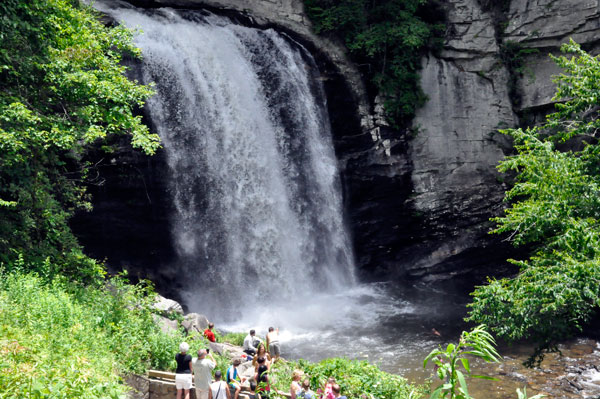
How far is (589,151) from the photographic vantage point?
462 inches

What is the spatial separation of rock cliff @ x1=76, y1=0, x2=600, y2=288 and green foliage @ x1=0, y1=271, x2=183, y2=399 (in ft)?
44.9

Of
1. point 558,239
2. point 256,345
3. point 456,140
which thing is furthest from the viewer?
point 456,140

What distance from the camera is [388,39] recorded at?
2211 cm

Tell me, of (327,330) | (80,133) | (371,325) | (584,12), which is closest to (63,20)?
(80,133)

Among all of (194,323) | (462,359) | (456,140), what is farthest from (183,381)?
(456,140)

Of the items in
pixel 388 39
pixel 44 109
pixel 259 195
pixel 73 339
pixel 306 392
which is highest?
pixel 388 39

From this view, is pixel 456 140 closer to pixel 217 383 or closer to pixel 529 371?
pixel 529 371

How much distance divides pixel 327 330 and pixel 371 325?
5.92 feet

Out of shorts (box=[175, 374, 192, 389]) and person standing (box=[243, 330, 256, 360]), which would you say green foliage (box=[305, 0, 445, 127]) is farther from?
shorts (box=[175, 374, 192, 389])

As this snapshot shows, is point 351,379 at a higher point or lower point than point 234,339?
higher

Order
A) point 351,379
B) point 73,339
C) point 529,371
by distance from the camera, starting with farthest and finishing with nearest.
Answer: point 529,371, point 351,379, point 73,339

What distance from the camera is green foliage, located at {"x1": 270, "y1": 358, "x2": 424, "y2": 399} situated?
9883 mm

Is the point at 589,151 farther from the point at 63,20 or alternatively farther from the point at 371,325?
the point at 63,20

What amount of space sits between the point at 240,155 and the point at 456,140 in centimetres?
1030
